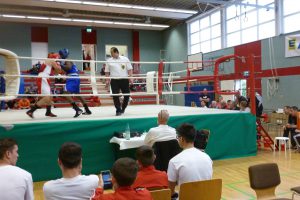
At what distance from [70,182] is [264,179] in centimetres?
174

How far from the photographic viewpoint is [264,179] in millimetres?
2709

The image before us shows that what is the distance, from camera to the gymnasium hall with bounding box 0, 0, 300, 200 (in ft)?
7.45

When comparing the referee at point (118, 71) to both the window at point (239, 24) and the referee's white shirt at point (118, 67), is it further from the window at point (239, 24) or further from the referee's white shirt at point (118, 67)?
the window at point (239, 24)

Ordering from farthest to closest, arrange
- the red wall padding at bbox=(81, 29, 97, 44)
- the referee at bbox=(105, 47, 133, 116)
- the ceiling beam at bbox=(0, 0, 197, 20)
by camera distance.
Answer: the red wall padding at bbox=(81, 29, 97, 44), the ceiling beam at bbox=(0, 0, 197, 20), the referee at bbox=(105, 47, 133, 116)

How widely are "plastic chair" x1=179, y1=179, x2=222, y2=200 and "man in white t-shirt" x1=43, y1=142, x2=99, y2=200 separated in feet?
2.28

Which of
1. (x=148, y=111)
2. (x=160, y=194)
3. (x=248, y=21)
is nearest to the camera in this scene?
(x=160, y=194)

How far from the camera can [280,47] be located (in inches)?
415

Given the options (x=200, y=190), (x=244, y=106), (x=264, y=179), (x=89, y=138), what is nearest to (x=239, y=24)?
(x=244, y=106)

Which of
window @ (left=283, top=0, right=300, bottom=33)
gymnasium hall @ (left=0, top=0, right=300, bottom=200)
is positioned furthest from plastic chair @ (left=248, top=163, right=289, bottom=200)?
window @ (left=283, top=0, right=300, bottom=33)

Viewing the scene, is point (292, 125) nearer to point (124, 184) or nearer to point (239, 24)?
point (124, 184)

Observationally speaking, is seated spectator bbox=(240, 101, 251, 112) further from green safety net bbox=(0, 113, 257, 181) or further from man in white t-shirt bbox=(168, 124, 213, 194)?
man in white t-shirt bbox=(168, 124, 213, 194)

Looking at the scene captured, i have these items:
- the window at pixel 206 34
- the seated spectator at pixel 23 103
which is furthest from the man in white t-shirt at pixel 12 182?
the window at pixel 206 34

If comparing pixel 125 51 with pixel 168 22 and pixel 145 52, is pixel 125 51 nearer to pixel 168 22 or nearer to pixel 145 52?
pixel 145 52

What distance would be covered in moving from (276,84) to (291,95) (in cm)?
80
